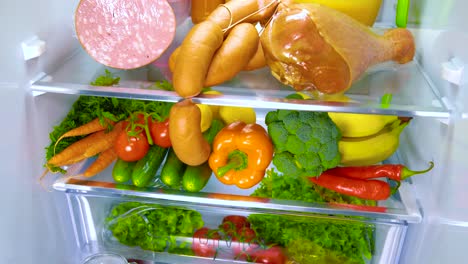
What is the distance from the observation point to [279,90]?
117 cm

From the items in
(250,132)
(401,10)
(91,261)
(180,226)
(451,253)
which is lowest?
(91,261)

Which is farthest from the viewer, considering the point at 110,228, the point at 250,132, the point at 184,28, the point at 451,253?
the point at 110,228

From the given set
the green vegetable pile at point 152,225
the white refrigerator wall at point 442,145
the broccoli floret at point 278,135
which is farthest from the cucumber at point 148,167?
the white refrigerator wall at point 442,145

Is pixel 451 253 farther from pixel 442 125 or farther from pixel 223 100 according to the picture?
pixel 223 100

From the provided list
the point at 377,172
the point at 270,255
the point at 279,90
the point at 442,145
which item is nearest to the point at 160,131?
the point at 279,90

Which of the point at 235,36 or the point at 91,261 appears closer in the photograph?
the point at 235,36

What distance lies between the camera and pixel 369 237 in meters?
1.42

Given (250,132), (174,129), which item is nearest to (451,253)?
(250,132)

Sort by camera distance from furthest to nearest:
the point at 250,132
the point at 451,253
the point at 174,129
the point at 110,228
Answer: the point at 110,228, the point at 250,132, the point at 174,129, the point at 451,253

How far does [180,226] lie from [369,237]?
0.59 metres

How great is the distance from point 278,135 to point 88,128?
56cm

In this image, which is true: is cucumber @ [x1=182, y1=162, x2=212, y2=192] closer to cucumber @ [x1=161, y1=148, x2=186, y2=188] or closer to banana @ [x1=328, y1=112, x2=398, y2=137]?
cucumber @ [x1=161, y1=148, x2=186, y2=188]

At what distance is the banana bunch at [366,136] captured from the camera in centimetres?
131

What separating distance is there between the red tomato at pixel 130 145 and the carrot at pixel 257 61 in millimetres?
383
